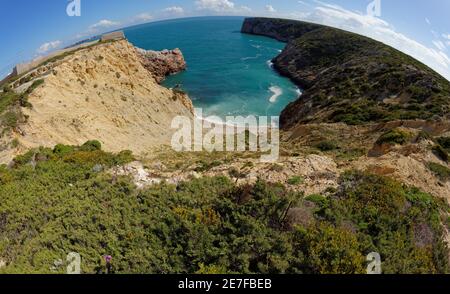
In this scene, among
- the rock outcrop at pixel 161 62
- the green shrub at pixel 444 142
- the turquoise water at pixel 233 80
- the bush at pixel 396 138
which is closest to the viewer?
the bush at pixel 396 138

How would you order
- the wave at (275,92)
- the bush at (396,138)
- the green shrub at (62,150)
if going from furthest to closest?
1. the wave at (275,92)
2. the bush at (396,138)
3. the green shrub at (62,150)

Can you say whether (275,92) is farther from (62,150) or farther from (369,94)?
(62,150)

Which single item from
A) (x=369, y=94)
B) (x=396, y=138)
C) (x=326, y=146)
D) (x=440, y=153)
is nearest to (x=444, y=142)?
(x=440, y=153)

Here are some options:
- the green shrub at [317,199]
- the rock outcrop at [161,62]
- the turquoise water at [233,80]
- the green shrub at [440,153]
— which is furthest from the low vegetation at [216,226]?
the rock outcrop at [161,62]
